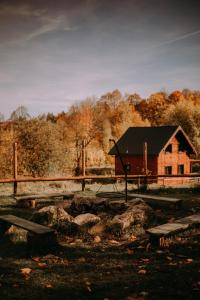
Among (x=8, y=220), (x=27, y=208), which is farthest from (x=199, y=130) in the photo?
(x=8, y=220)

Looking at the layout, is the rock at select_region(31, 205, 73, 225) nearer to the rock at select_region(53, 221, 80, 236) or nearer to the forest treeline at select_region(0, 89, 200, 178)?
the rock at select_region(53, 221, 80, 236)

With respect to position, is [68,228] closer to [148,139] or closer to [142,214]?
[142,214]

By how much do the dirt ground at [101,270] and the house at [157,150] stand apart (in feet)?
93.2

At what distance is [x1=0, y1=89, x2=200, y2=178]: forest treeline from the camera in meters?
23.7

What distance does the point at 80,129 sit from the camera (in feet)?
169

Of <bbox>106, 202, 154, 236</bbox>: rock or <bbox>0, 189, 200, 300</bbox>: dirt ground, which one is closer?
<bbox>0, 189, 200, 300</bbox>: dirt ground

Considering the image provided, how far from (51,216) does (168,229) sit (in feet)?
9.59

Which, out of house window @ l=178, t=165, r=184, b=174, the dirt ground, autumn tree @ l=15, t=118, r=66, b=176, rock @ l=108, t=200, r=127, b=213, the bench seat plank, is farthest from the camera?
house window @ l=178, t=165, r=184, b=174

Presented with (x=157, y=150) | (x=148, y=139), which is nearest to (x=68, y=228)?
(x=157, y=150)

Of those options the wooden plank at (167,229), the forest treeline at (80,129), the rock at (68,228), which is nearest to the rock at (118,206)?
the rock at (68,228)

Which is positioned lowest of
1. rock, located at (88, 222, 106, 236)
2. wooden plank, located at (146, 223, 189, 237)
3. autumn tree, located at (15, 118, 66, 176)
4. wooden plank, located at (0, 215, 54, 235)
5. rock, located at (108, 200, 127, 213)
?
rock, located at (88, 222, 106, 236)

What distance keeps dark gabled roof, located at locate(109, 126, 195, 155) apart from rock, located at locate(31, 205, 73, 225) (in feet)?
89.2

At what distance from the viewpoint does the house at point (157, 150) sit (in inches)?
1395

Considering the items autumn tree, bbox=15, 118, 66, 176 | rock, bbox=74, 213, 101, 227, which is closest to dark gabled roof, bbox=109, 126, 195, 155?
autumn tree, bbox=15, 118, 66, 176
